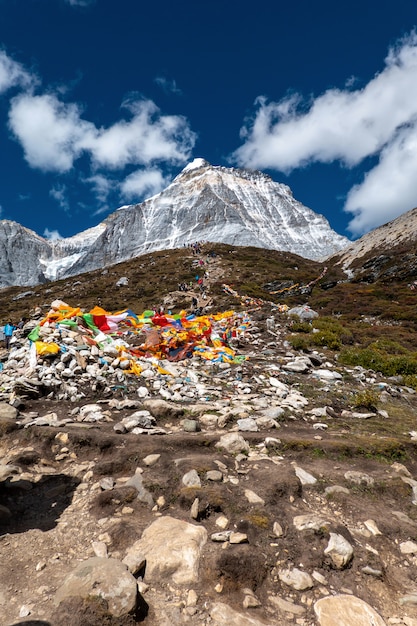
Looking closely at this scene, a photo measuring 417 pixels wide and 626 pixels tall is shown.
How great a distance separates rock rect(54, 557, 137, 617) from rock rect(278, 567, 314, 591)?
1.48 m

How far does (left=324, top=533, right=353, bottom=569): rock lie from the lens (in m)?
3.32

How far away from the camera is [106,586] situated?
2893mm

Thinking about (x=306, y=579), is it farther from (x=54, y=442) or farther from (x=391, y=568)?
(x=54, y=442)

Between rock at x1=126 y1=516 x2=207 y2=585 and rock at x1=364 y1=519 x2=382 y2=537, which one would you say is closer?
rock at x1=126 y1=516 x2=207 y2=585

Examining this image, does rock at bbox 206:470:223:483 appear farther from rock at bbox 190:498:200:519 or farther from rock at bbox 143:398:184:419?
rock at bbox 143:398:184:419

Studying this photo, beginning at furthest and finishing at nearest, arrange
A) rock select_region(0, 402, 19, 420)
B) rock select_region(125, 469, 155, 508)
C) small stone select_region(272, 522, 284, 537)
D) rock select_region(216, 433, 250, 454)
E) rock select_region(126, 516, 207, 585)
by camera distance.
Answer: rock select_region(0, 402, 19, 420)
rock select_region(216, 433, 250, 454)
rock select_region(125, 469, 155, 508)
small stone select_region(272, 522, 284, 537)
rock select_region(126, 516, 207, 585)

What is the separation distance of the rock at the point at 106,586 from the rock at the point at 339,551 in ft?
6.79

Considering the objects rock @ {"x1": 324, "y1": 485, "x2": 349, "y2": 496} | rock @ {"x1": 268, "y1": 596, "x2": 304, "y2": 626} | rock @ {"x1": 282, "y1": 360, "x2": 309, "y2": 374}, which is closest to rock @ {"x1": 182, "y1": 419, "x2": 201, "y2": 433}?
rock @ {"x1": 324, "y1": 485, "x2": 349, "y2": 496}

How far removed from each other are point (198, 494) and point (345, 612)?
200 cm

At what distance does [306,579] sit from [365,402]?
20.2 ft

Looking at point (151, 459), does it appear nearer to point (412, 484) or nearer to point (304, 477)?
point (304, 477)

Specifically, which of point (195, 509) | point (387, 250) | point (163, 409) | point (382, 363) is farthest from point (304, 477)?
point (387, 250)

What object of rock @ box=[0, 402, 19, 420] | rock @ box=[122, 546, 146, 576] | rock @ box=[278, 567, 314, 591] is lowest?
rock @ box=[278, 567, 314, 591]

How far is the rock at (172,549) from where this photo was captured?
3.24 m
